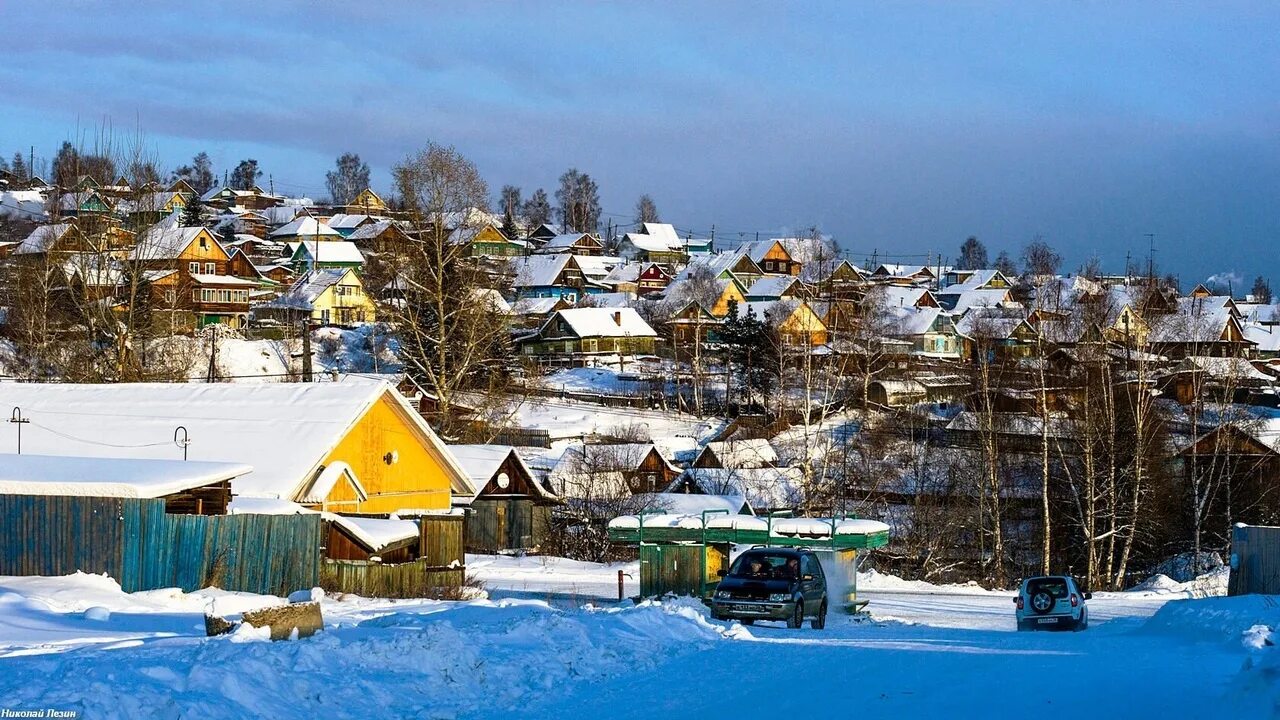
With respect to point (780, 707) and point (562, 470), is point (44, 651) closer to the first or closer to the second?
point (780, 707)

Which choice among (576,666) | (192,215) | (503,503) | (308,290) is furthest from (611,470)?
(192,215)

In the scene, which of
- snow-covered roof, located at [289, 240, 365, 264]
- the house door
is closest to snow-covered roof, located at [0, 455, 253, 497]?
the house door

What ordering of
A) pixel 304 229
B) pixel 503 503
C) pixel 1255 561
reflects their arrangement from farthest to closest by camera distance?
1. pixel 304 229
2. pixel 503 503
3. pixel 1255 561

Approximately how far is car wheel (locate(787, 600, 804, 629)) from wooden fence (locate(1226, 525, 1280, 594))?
1619 centimetres

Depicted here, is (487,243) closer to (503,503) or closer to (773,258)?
(773,258)

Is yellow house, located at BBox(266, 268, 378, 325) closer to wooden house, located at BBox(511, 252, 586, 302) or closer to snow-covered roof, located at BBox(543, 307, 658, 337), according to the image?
snow-covered roof, located at BBox(543, 307, 658, 337)

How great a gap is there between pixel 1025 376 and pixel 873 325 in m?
31.8

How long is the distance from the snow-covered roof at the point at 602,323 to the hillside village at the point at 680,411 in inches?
199

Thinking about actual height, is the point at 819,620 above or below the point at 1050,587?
below

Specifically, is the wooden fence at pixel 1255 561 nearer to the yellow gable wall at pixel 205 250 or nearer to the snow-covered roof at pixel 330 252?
the yellow gable wall at pixel 205 250

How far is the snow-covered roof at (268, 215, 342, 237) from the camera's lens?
140 m

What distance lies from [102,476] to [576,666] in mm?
13623

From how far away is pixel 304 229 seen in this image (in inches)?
5630

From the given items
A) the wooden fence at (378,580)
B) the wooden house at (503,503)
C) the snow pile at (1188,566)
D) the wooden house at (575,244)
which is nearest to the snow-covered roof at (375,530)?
the wooden fence at (378,580)
